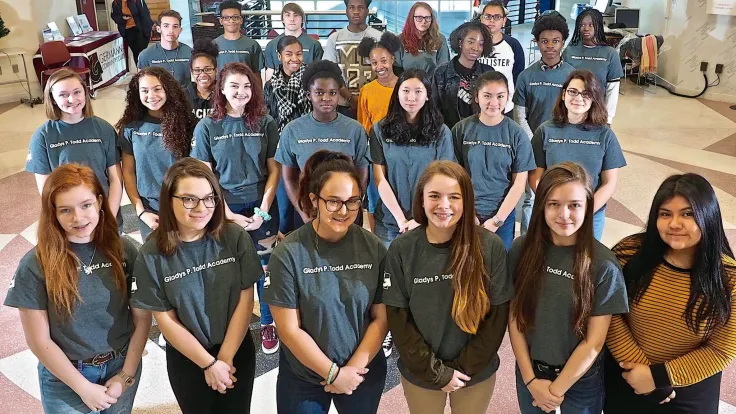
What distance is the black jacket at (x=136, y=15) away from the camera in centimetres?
1005

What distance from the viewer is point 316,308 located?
222 cm

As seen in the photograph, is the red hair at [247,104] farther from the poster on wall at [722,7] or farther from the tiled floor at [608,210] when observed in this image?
the poster on wall at [722,7]

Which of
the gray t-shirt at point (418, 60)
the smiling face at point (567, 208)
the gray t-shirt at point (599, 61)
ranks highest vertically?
the gray t-shirt at point (418, 60)

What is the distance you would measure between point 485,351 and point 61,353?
56.2 inches

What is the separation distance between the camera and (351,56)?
16.4ft

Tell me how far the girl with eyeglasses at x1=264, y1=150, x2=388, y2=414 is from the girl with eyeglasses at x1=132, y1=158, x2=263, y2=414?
18 cm

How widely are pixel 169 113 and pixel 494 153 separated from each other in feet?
5.63

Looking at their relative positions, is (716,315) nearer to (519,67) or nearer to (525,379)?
(525,379)

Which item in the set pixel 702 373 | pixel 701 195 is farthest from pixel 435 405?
pixel 701 195

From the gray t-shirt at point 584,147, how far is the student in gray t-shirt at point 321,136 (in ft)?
3.24

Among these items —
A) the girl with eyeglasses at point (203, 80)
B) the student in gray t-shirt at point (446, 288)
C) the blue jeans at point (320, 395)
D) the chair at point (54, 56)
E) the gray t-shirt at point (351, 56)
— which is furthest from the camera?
the chair at point (54, 56)

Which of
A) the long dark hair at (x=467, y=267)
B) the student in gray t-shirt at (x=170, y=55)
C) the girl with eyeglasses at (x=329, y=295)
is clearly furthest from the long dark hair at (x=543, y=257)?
the student in gray t-shirt at (x=170, y=55)

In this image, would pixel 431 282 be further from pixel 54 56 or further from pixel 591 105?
pixel 54 56

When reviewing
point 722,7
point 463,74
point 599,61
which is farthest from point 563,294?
point 722,7
